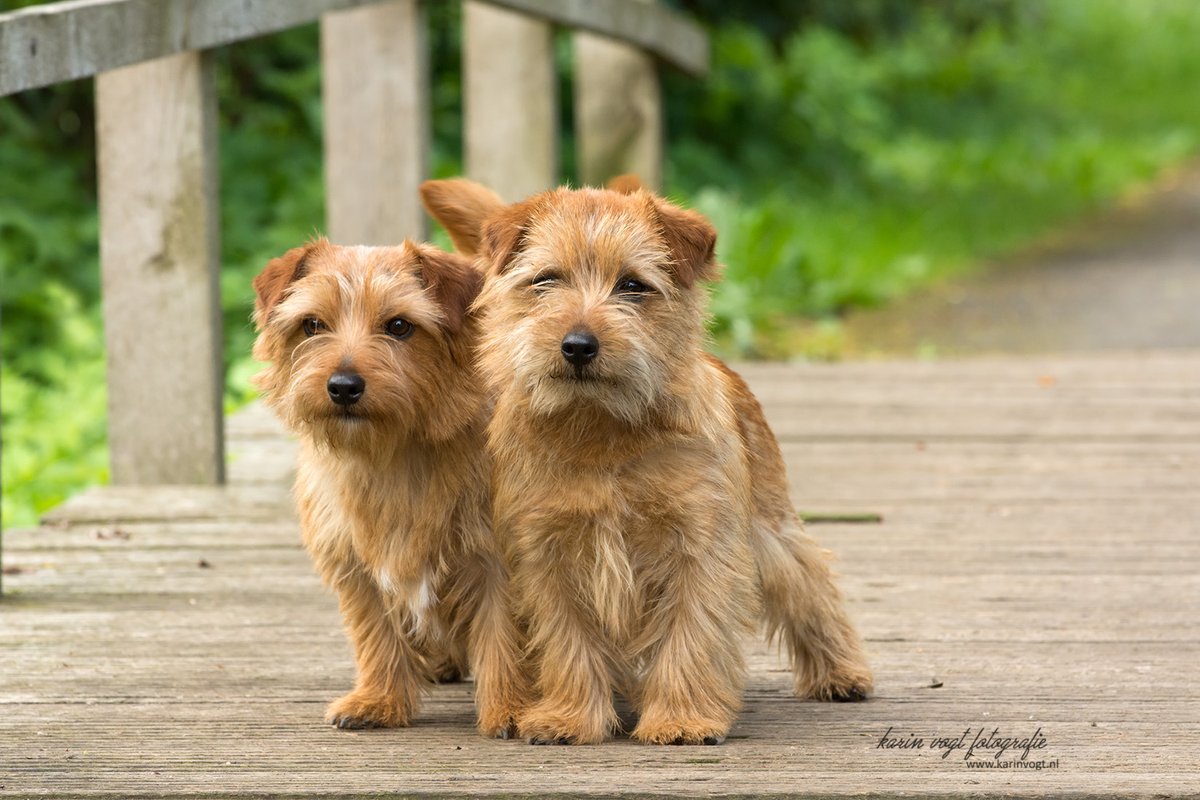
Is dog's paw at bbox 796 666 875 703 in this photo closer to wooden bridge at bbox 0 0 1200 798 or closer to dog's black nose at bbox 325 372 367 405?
wooden bridge at bbox 0 0 1200 798

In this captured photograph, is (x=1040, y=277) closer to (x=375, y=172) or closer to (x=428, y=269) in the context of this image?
(x=375, y=172)

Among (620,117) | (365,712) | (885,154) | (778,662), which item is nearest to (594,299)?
(365,712)

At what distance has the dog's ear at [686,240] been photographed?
3.35 m

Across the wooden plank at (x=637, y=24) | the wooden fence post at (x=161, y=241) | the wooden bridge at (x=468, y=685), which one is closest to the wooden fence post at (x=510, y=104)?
the wooden bridge at (x=468, y=685)

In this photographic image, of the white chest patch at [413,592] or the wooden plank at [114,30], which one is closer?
the white chest patch at [413,592]

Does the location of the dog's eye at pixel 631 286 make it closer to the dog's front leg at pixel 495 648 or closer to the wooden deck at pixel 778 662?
the dog's front leg at pixel 495 648

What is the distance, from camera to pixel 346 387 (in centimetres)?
324

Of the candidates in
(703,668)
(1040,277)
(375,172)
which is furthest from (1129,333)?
(703,668)

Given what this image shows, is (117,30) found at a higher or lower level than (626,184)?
higher

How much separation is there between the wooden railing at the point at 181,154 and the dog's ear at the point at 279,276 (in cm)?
94

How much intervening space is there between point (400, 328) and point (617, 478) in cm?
55

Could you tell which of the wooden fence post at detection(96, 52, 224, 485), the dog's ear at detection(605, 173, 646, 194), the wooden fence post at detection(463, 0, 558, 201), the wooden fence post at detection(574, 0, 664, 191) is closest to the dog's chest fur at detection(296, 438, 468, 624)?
the dog's ear at detection(605, 173, 646, 194)

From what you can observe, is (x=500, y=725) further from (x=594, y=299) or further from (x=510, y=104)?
(x=510, y=104)

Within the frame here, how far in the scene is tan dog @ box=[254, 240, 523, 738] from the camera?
3352 mm
